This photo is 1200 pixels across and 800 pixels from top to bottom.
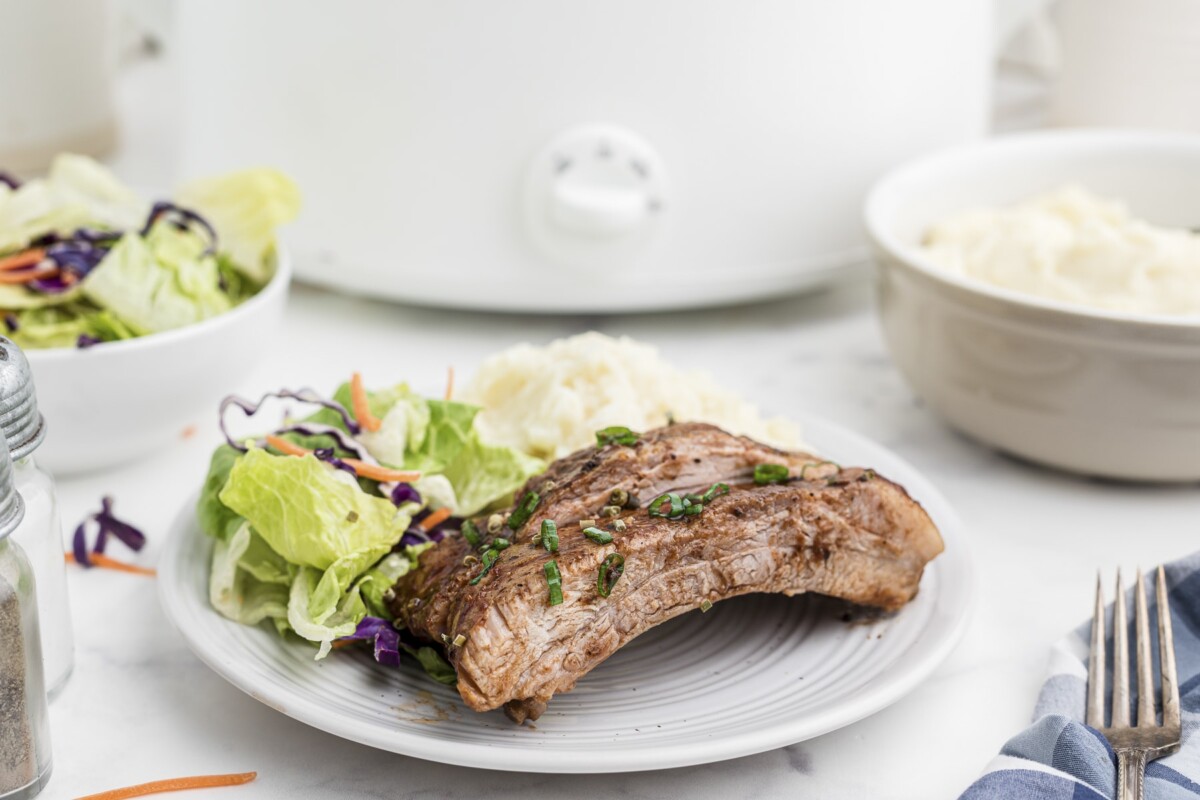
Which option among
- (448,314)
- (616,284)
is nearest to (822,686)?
(616,284)

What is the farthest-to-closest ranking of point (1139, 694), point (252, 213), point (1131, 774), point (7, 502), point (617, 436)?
1. point (252, 213)
2. point (617, 436)
3. point (1139, 694)
4. point (1131, 774)
5. point (7, 502)

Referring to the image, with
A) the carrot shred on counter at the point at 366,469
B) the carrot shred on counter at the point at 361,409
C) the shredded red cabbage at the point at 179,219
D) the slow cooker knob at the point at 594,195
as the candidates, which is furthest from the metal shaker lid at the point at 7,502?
the slow cooker knob at the point at 594,195

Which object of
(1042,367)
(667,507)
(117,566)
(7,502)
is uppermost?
(7,502)

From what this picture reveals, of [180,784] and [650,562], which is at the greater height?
[650,562]

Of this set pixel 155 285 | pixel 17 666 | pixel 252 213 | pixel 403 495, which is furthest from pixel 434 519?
pixel 252 213

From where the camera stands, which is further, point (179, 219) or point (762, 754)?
point (179, 219)

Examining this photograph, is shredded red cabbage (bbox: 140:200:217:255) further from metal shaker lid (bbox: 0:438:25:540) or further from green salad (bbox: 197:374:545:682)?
metal shaker lid (bbox: 0:438:25:540)

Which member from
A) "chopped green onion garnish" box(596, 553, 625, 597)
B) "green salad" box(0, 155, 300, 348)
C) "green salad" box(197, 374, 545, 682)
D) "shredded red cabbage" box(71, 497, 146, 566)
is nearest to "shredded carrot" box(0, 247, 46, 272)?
"green salad" box(0, 155, 300, 348)

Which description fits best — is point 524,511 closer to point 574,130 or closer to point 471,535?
point 471,535
